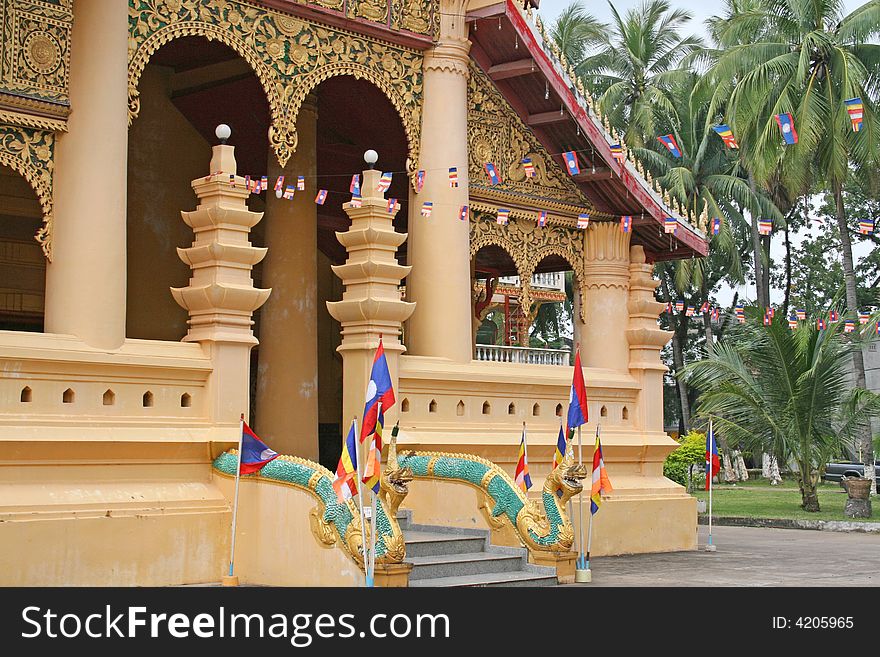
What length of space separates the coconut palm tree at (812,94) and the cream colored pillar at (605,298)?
13.9 meters

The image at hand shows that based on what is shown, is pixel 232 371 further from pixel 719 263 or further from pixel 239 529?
pixel 719 263

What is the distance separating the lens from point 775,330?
2442cm

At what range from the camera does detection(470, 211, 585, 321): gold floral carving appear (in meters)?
16.4

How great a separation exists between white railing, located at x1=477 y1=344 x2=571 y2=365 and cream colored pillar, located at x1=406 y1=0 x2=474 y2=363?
36.4 inches

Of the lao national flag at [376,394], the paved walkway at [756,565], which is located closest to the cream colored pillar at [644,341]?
the paved walkway at [756,565]

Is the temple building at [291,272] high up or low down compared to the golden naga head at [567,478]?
up

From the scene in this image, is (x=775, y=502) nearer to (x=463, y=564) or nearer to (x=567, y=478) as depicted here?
(x=567, y=478)

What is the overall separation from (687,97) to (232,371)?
34.5 metres

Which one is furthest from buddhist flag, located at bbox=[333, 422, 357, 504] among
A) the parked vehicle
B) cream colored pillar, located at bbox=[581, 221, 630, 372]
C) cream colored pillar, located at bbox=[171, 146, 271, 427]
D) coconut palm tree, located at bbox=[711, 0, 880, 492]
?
the parked vehicle

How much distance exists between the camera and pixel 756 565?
51.1ft

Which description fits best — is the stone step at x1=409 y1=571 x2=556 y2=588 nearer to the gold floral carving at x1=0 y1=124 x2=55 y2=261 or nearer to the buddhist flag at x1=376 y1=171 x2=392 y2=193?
the buddhist flag at x1=376 y1=171 x2=392 y2=193

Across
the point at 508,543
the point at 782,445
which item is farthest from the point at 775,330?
the point at 508,543

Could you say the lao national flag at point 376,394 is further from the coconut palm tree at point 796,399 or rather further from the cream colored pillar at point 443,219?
the coconut palm tree at point 796,399

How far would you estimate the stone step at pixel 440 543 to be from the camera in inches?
504
